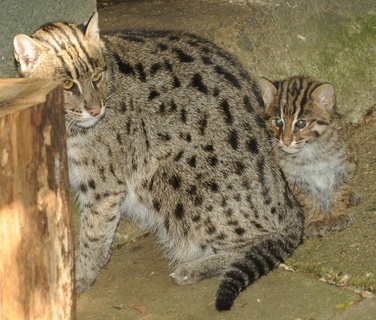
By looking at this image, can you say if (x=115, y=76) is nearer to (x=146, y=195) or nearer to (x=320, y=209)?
(x=146, y=195)

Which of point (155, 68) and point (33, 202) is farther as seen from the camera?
point (155, 68)

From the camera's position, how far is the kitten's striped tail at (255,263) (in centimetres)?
550

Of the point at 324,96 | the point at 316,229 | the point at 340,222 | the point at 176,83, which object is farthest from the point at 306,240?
the point at 176,83

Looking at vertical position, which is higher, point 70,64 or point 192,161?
point 70,64

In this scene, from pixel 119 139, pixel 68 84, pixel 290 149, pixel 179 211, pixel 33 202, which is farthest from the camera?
pixel 290 149

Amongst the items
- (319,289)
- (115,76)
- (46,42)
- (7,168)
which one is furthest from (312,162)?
(7,168)

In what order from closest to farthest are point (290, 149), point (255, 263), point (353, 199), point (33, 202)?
point (33, 202), point (255, 263), point (290, 149), point (353, 199)

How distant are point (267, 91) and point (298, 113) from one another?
0.96 feet

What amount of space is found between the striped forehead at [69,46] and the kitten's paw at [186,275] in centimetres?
152

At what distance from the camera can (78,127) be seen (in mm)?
5734

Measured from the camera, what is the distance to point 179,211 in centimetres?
600

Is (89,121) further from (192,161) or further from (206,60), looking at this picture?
(206,60)

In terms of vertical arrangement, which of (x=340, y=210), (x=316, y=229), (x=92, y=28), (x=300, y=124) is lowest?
(x=316, y=229)

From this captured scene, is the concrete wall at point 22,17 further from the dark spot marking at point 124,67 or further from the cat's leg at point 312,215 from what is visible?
the cat's leg at point 312,215
